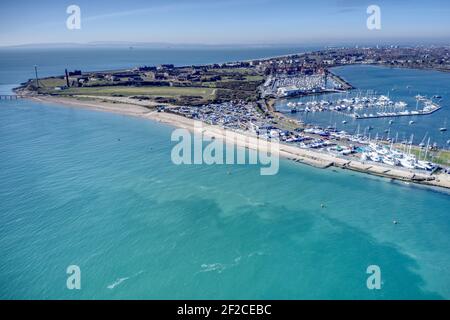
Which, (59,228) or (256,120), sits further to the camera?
(256,120)

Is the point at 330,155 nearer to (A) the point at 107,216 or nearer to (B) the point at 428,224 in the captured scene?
(B) the point at 428,224

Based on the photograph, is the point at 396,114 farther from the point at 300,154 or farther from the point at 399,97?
the point at 300,154

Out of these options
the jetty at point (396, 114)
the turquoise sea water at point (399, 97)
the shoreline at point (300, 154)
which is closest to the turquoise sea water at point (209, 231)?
the shoreline at point (300, 154)

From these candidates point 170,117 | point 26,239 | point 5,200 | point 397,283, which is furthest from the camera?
point 170,117

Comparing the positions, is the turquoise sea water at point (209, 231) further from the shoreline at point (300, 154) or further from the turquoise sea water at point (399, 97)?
the turquoise sea water at point (399, 97)

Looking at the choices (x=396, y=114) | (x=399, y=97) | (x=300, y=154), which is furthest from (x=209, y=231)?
(x=399, y=97)

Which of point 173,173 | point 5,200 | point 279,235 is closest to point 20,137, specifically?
point 5,200

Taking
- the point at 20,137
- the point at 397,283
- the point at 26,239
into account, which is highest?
the point at 20,137
